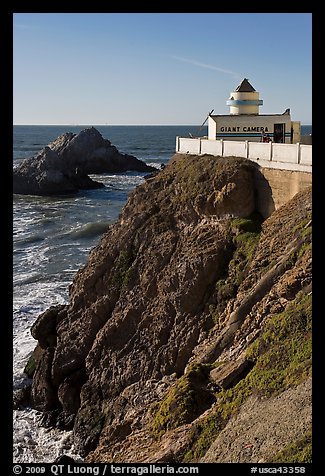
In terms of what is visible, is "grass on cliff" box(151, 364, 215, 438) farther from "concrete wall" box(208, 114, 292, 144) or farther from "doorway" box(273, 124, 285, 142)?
"doorway" box(273, 124, 285, 142)

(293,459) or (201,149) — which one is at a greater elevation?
(201,149)

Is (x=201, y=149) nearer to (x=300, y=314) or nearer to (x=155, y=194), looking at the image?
(x=155, y=194)

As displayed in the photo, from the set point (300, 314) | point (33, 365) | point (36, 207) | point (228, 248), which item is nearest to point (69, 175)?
point (36, 207)

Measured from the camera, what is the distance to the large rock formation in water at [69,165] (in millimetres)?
69312

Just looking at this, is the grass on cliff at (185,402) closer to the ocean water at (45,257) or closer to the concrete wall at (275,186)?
the ocean water at (45,257)

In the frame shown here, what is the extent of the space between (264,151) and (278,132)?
4313 millimetres

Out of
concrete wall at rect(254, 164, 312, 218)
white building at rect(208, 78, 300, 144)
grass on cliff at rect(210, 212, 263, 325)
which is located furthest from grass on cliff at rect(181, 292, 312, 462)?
white building at rect(208, 78, 300, 144)

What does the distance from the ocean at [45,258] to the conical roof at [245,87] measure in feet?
18.8

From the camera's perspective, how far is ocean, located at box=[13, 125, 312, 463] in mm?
18422

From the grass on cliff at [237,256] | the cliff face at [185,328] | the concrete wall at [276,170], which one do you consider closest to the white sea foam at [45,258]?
the cliff face at [185,328]

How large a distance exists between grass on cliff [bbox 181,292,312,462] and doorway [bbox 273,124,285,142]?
415 inches
